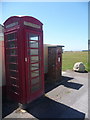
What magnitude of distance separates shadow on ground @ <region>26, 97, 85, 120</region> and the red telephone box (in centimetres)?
36

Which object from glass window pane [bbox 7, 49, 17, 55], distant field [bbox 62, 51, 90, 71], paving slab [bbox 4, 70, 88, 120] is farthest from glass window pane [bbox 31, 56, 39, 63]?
distant field [bbox 62, 51, 90, 71]

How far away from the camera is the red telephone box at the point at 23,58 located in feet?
12.5

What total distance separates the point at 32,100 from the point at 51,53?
136 inches

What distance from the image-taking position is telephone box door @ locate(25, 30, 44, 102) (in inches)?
157

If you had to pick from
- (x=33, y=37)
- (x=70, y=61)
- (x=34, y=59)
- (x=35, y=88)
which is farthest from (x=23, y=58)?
(x=70, y=61)

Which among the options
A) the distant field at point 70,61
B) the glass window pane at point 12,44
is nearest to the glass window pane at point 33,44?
the glass window pane at point 12,44

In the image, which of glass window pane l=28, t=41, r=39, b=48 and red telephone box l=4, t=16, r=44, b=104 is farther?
glass window pane l=28, t=41, r=39, b=48

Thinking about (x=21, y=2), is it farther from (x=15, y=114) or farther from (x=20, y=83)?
(x=15, y=114)

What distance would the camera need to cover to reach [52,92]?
5.35 metres

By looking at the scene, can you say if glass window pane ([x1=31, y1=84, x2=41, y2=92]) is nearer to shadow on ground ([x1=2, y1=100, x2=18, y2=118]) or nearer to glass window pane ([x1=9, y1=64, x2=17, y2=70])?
shadow on ground ([x1=2, y1=100, x2=18, y2=118])

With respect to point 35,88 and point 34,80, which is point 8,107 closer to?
point 35,88

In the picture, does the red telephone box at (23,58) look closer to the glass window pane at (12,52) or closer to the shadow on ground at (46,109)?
the glass window pane at (12,52)

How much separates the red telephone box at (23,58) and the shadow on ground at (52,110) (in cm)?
36

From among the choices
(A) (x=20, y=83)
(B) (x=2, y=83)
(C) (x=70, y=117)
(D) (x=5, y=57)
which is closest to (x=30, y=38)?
(D) (x=5, y=57)
